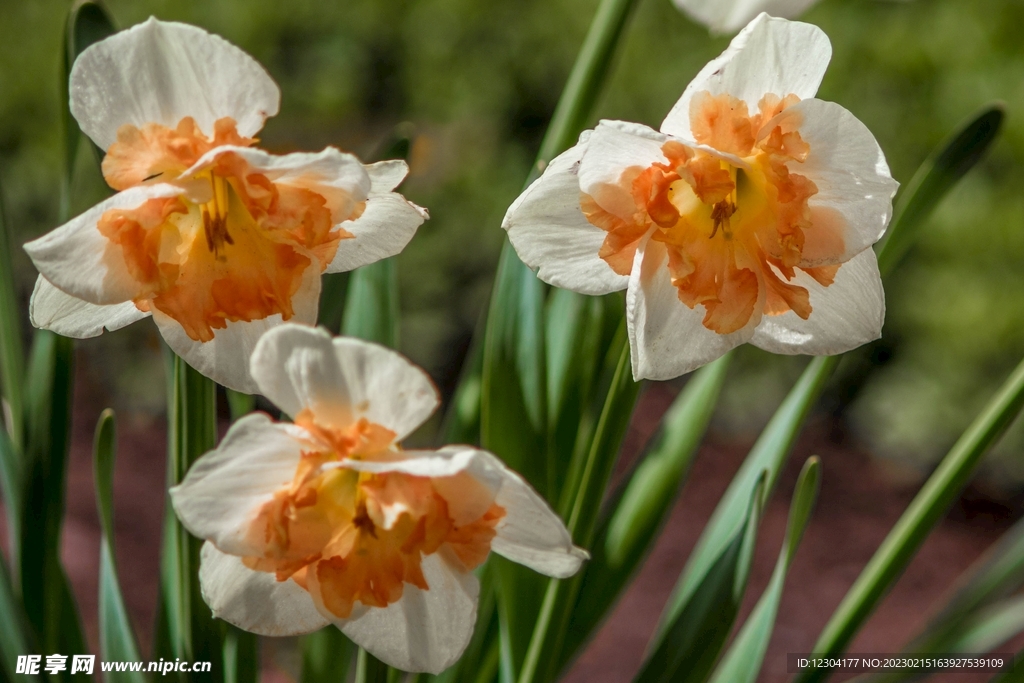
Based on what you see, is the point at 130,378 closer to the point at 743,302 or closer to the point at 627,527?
the point at 627,527

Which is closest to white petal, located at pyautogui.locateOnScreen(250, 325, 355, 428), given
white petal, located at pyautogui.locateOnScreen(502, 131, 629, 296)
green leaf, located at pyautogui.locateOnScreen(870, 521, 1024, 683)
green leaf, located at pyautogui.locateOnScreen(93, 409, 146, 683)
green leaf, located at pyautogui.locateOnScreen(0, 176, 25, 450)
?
white petal, located at pyautogui.locateOnScreen(502, 131, 629, 296)

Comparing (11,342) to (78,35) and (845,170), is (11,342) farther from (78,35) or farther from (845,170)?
(845,170)

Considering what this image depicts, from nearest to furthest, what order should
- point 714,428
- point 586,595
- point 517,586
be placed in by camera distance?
1. point 517,586
2. point 586,595
3. point 714,428

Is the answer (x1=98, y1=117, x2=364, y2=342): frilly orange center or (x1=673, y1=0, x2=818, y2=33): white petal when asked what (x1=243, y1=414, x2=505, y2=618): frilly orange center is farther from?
(x1=673, y1=0, x2=818, y2=33): white petal

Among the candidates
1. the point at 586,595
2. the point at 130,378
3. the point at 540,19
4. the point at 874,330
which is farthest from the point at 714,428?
the point at 874,330

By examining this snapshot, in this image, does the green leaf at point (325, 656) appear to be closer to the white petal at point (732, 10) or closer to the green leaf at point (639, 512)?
the green leaf at point (639, 512)

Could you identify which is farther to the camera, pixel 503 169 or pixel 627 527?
pixel 503 169

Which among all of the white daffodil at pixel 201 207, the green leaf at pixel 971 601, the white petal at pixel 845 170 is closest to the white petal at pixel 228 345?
the white daffodil at pixel 201 207

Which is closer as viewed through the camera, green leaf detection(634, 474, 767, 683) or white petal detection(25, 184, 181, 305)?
white petal detection(25, 184, 181, 305)
